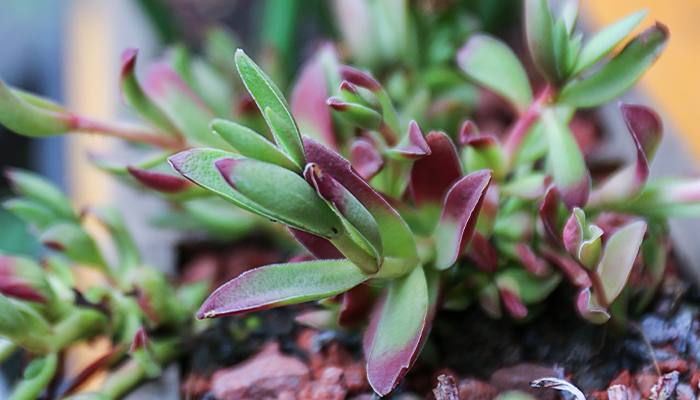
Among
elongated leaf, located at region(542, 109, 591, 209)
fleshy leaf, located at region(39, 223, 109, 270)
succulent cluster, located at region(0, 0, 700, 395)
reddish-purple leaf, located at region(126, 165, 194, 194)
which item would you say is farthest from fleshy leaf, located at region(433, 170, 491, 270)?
fleshy leaf, located at region(39, 223, 109, 270)

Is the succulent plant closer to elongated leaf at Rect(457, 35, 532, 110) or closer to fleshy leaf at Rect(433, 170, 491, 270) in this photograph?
fleshy leaf at Rect(433, 170, 491, 270)

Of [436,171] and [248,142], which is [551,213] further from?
[248,142]

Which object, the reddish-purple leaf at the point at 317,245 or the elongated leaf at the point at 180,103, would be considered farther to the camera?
the elongated leaf at the point at 180,103

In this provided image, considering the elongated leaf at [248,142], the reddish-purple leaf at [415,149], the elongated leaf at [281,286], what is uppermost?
the elongated leaf at [248,142]

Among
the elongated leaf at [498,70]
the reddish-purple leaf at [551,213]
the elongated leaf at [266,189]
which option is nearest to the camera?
the elongated leaf at [266,189]

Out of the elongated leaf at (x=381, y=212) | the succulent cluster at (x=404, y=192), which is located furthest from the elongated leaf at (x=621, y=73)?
the elongated leaf at (x=381, y=212)

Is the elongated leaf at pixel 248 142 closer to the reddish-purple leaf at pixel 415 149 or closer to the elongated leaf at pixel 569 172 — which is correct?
the reddish-purple leaf at pixel 415 149
